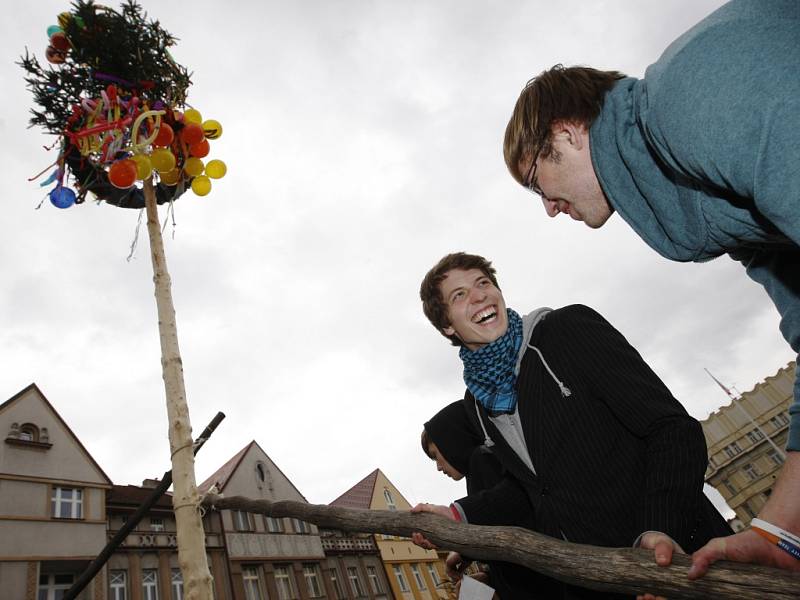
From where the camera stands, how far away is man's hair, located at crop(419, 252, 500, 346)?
2729 millimetres

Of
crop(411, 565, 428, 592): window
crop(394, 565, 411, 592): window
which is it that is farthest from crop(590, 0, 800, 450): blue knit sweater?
crop(411, 565, 428, 592): window

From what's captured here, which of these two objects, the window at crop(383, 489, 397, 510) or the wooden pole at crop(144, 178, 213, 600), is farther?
the window at crop(383, 489, 397, 510)

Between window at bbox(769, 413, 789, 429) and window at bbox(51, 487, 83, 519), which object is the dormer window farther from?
window at bbox(769, 413, 789, 429)

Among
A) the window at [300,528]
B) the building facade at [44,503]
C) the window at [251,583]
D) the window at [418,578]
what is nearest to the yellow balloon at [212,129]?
the building facade at [44,503]

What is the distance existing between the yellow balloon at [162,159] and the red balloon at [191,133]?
37 cm

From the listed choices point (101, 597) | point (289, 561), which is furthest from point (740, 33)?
point (289, 561)

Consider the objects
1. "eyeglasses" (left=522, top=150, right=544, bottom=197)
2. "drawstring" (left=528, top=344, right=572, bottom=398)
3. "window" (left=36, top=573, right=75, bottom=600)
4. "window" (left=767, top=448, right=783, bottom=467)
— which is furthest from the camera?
"window" (left=767, top=448, right=783, bottom=467)

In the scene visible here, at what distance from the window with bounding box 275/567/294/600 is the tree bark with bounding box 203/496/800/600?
22593 mm

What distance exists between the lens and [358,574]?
2523 cm

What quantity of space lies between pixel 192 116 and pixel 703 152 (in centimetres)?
583

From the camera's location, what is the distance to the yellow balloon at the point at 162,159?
16.6 feet

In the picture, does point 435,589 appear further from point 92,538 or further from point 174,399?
point 174,399

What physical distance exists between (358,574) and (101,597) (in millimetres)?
13529

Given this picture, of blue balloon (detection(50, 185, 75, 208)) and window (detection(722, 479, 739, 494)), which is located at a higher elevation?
blue balloon (detection(50, 185, 75, 208))
